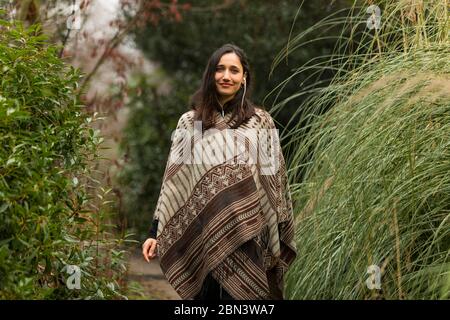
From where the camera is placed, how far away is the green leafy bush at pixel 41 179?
294cm

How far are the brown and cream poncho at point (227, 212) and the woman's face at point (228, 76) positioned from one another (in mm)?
99

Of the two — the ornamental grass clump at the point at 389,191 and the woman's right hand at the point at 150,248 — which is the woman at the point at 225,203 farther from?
the ornamental grass clump at the point at 389,191

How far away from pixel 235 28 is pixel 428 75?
518cm

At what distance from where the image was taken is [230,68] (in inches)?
147

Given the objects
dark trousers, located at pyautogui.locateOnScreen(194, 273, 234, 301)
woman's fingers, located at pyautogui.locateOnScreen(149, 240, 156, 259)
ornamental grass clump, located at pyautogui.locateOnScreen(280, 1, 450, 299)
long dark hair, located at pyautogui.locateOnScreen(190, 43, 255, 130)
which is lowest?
dark trousers, located at pyautogui.locateOnScreen(194, 273, 234, 301)

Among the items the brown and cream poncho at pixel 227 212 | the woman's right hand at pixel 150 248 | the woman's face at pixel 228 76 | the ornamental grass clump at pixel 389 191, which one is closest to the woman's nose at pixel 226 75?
the woman's face at pixel 228 76

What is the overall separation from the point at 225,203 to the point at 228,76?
0.54m

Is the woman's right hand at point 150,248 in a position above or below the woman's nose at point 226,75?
below

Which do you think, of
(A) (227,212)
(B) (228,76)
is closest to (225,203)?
(A) (227,212)

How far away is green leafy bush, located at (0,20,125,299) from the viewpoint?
116 inches

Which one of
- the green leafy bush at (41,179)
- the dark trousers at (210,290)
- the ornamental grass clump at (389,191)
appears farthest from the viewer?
the dark trousers at (210,290)

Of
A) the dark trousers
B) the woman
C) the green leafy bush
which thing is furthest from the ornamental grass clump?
the green leafy bush

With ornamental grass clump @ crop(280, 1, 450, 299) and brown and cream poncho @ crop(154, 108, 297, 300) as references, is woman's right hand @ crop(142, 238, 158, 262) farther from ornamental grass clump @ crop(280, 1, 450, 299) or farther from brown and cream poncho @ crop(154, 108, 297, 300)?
ornamental grass clump @ crop(280, 1, 450, 299)

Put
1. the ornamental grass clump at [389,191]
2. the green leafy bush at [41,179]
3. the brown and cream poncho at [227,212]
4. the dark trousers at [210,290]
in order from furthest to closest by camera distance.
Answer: the dark trousers at [210,290] < the brown and cream poncho at [227,212] < the ornamental grass clump at [389,191] < the green leafy bush at [41,179]
